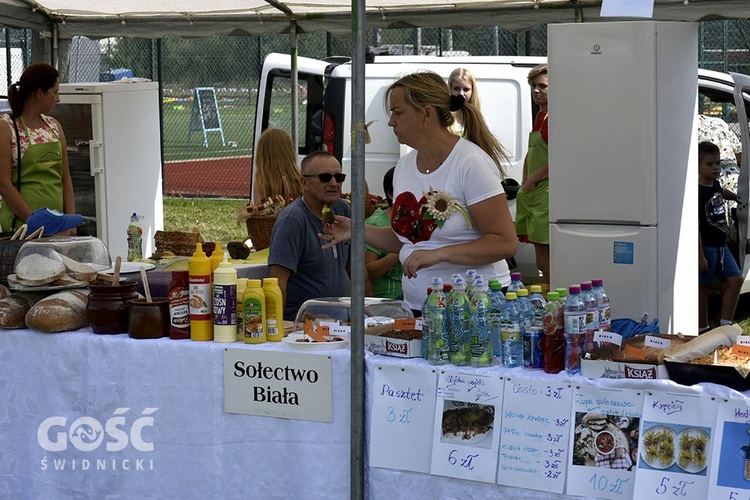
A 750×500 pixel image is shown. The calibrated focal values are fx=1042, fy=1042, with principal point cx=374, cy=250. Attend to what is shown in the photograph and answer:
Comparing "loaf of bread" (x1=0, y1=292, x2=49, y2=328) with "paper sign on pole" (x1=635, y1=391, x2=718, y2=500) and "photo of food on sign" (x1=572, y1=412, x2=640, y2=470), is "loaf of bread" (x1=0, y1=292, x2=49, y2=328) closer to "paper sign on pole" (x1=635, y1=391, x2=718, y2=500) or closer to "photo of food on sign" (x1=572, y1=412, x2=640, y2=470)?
"photo of food on sign" (x1=572, y1=412, x2=640, y2=470)

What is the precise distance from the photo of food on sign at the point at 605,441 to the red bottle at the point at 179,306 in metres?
1.30

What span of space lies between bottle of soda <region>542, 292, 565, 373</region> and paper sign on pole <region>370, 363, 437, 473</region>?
0.34 meters

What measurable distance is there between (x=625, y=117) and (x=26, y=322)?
2.62 metres

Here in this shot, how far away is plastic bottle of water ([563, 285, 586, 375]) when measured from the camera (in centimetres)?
289

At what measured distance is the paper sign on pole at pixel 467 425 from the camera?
2.98 meters

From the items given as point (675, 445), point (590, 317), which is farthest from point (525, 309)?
point (675, 445)

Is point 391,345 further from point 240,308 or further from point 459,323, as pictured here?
point 240,308

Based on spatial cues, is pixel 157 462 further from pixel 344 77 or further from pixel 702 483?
pixel 344 77

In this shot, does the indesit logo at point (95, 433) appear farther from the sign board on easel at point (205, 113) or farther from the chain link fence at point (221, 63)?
the sign board on easel at point (205, 113)

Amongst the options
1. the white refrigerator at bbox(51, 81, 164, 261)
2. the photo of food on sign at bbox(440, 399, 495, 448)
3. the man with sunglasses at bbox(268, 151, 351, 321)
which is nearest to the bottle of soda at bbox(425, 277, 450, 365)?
the photo of food on sign at bbox(440, 399, 495, 448)

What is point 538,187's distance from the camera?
634cm

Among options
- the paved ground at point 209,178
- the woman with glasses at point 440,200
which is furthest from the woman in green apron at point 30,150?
the paved ground at point 209,178

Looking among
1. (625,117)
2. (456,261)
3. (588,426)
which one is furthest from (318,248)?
(588,426)

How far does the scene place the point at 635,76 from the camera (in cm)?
450
